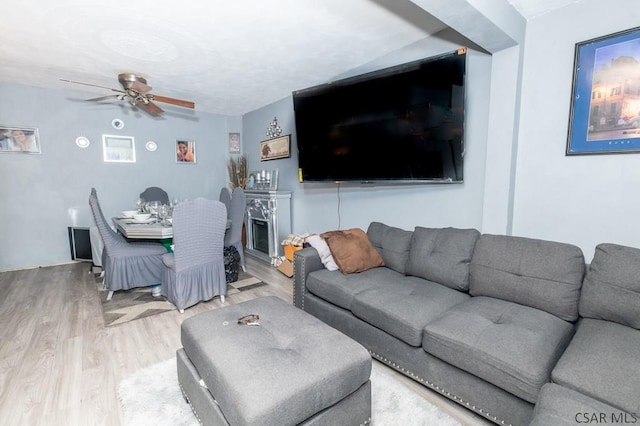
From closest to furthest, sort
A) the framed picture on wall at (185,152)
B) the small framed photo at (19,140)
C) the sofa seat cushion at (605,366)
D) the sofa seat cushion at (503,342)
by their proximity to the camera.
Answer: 1. the sofa seat cushion at (605,366)
2. the sofa seat cushion at (503,342)
3. the small framed photo at (19,140)
4. the framed picture on wall at (185,152)

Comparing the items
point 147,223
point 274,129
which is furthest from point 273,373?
point 274,129

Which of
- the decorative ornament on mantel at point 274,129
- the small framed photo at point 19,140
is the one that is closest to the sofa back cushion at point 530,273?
the decorative ornament on mantel at point 274,129

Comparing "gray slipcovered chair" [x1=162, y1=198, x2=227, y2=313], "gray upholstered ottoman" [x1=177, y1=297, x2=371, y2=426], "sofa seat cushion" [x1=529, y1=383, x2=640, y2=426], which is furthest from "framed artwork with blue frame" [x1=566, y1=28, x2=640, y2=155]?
"gray slipcovered chair" [x1=162, y1=198, x2=227, y2=313]

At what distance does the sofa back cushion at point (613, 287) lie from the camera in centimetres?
149

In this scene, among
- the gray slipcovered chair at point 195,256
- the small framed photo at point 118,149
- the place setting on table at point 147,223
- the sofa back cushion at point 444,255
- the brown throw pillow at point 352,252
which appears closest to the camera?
the sofa back cushion at point 444,255

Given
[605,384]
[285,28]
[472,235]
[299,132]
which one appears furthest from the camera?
[299,132]

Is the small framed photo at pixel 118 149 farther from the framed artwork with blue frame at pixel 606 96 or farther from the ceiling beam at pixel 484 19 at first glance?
the framed artwork with blue frame at pixel 606 96

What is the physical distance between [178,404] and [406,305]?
1.42m

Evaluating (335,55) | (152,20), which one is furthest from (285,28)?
(152,20)

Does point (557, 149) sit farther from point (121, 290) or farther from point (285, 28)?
point (121, 290)

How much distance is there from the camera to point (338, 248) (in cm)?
252

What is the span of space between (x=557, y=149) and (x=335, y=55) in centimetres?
209

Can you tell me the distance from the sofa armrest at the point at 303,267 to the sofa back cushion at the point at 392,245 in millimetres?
562

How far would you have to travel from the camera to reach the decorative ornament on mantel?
4590 millimetres
